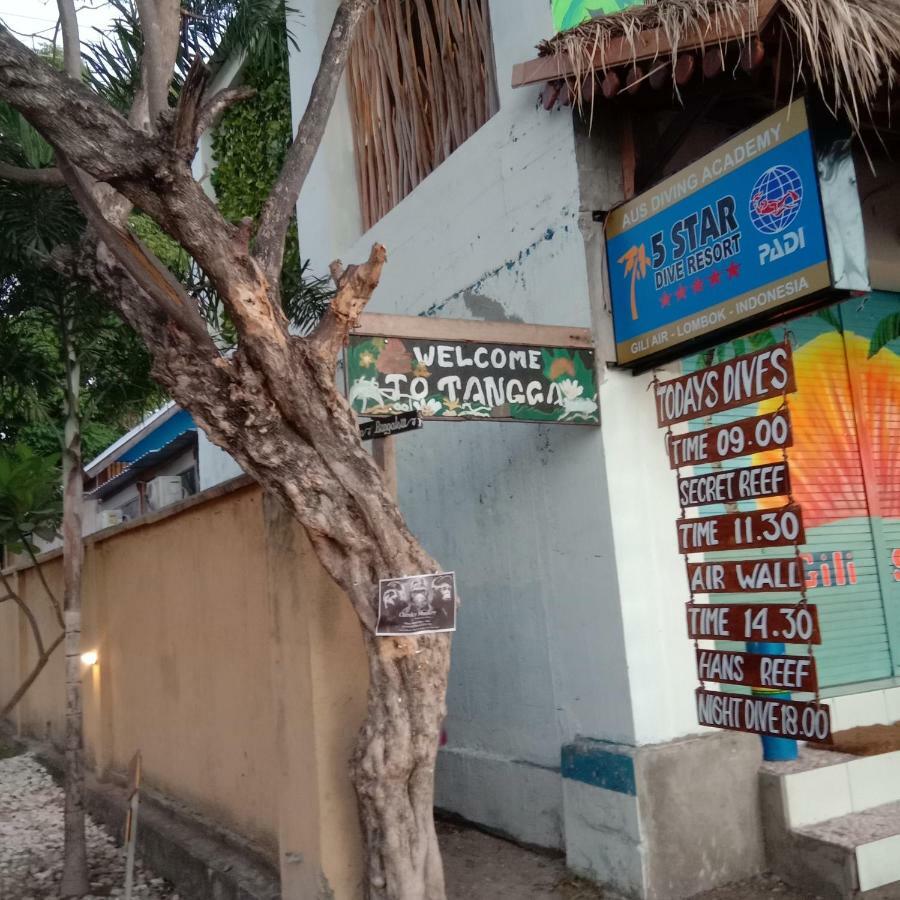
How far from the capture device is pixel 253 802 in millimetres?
5555

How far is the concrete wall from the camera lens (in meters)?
4.57

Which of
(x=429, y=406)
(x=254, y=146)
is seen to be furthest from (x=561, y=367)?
(x=254, y=146)

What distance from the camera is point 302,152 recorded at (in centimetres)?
493

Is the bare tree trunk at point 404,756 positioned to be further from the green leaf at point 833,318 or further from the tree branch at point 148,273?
the green leaf at point 833,318

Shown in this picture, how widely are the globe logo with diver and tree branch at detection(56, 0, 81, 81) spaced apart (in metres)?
3.88

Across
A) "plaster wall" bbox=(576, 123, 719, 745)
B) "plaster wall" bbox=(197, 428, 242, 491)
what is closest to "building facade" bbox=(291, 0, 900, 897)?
"plaster wall" bbox=(576, 123, 719, 745)

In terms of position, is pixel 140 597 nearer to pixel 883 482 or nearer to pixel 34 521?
pixel 34 521

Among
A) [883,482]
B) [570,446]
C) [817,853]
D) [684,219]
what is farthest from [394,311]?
[817,853]

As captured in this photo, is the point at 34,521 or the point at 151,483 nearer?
the point at 34,521

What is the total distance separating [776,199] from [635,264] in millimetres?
949

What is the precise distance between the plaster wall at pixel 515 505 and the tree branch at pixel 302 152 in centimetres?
130

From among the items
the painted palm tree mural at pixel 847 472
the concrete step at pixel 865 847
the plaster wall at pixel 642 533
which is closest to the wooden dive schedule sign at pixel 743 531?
the plaster wall at pixel 642 533

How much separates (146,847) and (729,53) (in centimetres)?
562

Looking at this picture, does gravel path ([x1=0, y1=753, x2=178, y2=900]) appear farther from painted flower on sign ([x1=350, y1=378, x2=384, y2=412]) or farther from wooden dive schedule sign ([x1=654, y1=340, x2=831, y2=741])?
wooden dive schedule sign ([x1=654, y1=340, x2=831, y2=741])
